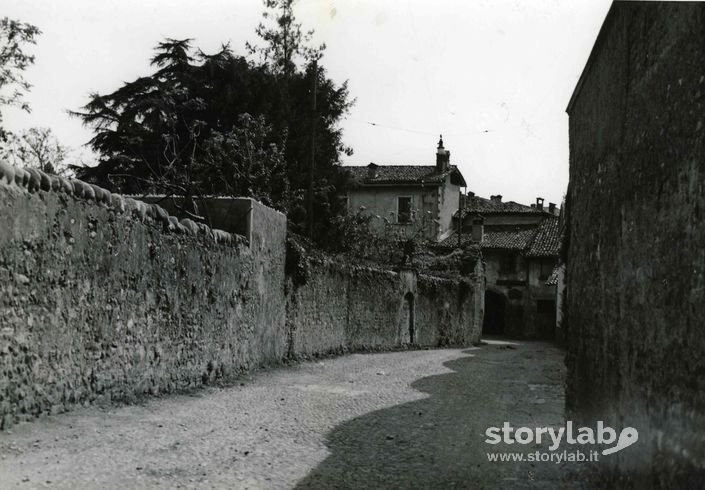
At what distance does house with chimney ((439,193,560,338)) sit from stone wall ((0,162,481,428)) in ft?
102

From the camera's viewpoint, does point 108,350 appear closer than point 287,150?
Yes

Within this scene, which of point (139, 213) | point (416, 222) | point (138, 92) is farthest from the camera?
point (416, 222)

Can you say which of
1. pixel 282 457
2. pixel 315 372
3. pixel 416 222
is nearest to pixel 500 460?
pixel 282 457

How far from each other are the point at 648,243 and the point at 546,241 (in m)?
42.6

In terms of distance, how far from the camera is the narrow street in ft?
17.5

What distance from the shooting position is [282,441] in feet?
22.6

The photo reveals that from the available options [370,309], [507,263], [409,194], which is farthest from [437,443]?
[507,263]

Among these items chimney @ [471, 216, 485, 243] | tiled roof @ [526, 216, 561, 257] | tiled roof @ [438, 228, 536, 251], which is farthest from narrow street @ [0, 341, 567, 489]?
tiled roof @ [438, 228, 536, 251]

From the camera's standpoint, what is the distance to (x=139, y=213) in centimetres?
823

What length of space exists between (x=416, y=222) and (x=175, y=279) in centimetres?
3382

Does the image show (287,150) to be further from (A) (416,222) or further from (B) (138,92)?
(A) (416,222)

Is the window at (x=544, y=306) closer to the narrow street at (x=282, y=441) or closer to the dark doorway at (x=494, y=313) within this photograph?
the dark doorway at (x=494, y=313)

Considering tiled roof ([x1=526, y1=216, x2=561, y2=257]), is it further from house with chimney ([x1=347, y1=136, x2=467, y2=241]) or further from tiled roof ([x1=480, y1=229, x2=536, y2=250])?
house with chimney ([x1=347, y1=136, x2=467, y2=241])

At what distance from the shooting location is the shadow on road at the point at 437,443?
5746 millimetres
